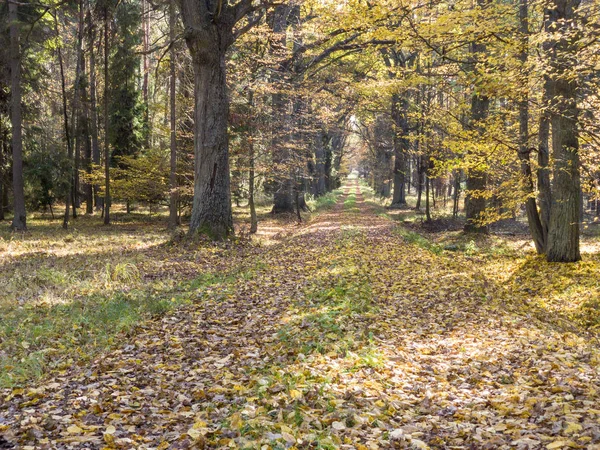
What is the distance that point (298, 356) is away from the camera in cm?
534

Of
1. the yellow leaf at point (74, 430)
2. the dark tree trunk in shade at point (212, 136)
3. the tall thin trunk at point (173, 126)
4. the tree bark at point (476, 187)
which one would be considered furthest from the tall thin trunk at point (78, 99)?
the yellow leaf at point (74, 430)

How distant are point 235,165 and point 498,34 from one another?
10.4m

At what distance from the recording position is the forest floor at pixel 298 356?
12.2 feet

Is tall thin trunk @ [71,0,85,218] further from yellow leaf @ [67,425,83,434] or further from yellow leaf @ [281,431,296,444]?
yellow leaf @ [281,431,296,444]

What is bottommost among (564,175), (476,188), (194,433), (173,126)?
(194,433)

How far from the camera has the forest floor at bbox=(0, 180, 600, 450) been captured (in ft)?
12.2

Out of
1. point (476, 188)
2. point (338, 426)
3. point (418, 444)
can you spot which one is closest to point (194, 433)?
point (338, 426)

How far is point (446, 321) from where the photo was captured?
7.23m

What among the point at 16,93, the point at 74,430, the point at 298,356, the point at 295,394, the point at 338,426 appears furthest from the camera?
the point at 16,93

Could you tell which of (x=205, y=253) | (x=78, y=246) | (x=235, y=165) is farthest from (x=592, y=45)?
(x=78, y=246)

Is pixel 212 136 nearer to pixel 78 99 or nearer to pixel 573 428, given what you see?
pixel 573 428

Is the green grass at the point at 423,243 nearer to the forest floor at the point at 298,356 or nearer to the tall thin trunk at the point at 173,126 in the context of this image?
the forest floor at the point at 298,356

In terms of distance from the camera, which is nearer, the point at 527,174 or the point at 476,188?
the point at 527,174

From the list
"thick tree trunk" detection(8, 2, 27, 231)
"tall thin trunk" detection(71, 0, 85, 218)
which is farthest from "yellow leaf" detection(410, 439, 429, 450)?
"tall thin trunk" detection(71, 0, 85, 218)
